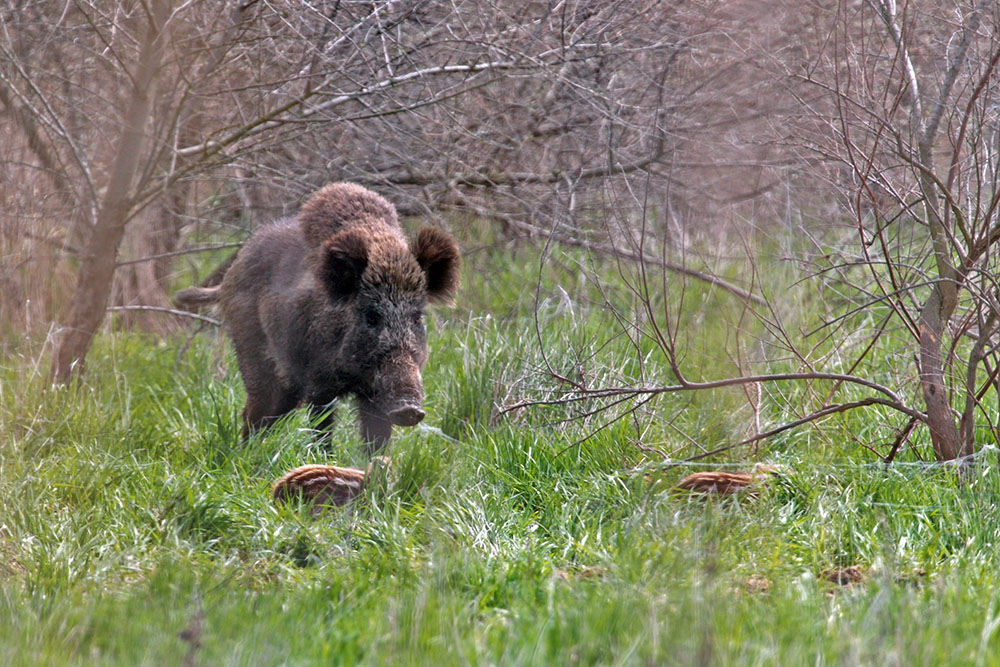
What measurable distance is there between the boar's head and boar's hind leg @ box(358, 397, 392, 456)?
0.04 m

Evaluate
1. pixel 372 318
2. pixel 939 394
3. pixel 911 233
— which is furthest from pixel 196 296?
pixel 939 394

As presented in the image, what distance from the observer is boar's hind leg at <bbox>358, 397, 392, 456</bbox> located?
19.1ft

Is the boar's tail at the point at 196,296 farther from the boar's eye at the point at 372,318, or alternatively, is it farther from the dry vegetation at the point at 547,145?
the boar's eye at the point at 372,318

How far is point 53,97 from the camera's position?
6.95m

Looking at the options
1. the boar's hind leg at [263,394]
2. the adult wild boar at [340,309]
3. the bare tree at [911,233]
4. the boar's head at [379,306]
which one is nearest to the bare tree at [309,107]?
the adult wild boar at [340,309]

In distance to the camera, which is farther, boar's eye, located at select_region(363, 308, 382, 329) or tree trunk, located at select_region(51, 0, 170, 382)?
tree trunk, located at select_region(51, 0, 170, 382)

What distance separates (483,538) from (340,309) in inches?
83.3

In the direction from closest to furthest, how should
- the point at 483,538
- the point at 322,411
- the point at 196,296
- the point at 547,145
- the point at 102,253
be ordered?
the point at 483,538
the point at 322,411
the point at 102,253
the point at 196,296
the point at 547,145

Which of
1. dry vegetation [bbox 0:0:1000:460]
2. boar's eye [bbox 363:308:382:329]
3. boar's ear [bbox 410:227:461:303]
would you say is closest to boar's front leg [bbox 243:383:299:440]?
boar's eye [bbox 363:308:382:329]

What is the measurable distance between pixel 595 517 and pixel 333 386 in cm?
196

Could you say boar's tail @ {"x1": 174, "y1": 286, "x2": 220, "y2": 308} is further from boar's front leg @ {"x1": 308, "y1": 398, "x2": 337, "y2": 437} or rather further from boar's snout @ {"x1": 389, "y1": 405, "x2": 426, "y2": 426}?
boar's snout @ {"x1": 389, "y1": 405, "x2": 426, "y2": 426}

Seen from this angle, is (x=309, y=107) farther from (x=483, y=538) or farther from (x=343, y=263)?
(x=483, y=538)

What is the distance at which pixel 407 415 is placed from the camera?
18.3 ft

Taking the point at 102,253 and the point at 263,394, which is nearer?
the point at 263,394
